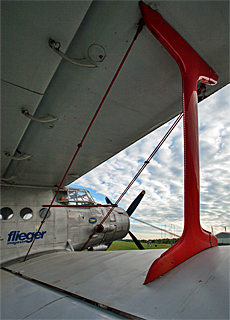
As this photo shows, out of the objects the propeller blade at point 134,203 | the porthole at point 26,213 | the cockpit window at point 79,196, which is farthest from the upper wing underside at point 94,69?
the propeller blade at point 134,203

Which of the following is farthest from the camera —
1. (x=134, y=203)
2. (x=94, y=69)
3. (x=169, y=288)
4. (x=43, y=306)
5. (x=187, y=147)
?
(x=134, y=203)

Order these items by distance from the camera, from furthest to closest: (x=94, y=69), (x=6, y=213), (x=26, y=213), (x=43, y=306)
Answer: (x=26, y=213)
(x=6, y=213)
(x=94, y=69)
(x=43, y=306)

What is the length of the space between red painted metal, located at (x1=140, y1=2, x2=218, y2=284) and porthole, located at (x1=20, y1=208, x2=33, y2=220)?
478 cm

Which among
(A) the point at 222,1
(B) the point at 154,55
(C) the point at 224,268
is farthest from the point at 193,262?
(A) the point at 222,1

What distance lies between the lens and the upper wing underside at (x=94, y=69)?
1.55m

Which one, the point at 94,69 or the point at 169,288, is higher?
the point at 94,69

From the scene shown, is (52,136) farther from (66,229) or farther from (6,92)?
(66,229)

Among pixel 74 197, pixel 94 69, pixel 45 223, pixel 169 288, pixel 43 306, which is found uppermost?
pixel 94 69

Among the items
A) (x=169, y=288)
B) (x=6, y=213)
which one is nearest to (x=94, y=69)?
(x=169, y=288)

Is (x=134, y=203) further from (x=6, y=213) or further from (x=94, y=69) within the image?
(x=94, y=69)

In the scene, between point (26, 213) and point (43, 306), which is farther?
point (26, 213)

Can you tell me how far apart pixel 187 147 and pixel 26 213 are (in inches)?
207

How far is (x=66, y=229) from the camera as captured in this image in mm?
5980

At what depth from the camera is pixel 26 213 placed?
550 centimetres
